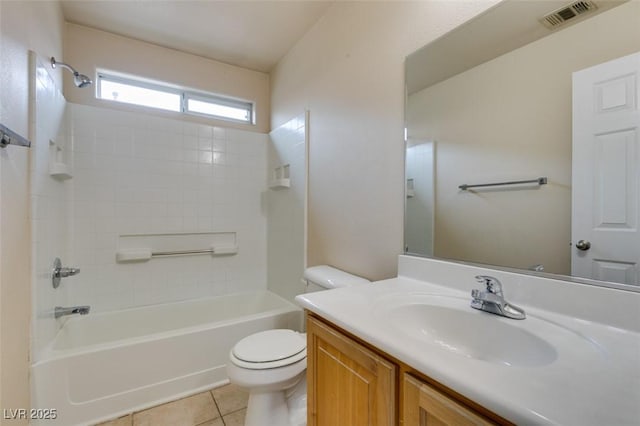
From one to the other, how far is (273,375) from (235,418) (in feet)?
1.85

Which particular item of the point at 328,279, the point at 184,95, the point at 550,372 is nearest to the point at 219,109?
the point at 184,95

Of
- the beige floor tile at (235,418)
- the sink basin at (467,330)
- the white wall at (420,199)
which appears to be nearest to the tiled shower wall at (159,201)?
the beige floor tile at (235,418)

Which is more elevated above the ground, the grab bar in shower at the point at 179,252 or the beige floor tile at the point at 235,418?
the grab bar in shower at the point at 179,252

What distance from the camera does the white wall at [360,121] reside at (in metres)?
1.33

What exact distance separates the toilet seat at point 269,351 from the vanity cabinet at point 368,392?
386 mm

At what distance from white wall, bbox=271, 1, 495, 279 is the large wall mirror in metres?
0.09

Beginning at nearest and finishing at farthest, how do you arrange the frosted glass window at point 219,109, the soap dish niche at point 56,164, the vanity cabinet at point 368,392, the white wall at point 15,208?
the vanity cabinet at point 368,392, the white wall at point 15,208, the soap dish niche at point 56,164, the frosted glass window at point 219,109

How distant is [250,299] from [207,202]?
3.34ft

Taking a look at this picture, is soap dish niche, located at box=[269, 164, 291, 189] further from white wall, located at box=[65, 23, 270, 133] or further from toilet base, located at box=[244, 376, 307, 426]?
toilet base, located at box=[244, 376, 307, 426]

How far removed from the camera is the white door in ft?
2.37

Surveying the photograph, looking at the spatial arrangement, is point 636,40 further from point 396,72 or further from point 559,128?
point 396,72

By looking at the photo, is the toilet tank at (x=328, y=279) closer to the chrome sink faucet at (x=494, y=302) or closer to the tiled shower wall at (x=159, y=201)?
the chrome sink faucet at (x=494, y=302)

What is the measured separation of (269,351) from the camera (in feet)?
4.48

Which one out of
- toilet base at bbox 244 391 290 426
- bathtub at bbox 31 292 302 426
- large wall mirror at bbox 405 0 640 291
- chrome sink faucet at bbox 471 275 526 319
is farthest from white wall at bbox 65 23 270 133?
chrome sink faucet at bbox 471 275 526 319
